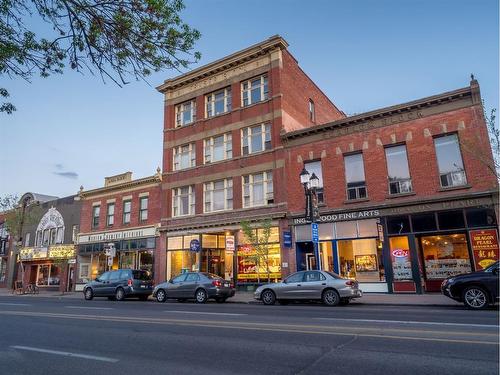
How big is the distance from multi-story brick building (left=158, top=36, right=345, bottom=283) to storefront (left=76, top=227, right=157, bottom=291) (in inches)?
78.5

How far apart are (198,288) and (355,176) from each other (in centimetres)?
1067

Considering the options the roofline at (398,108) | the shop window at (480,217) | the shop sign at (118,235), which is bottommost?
Answer: the shop window at (480,217)

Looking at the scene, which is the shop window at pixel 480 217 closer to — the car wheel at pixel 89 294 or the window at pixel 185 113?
the window at pixel 185 113

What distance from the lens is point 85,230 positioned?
113ft

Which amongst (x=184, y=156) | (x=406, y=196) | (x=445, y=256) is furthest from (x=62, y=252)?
(x=445, y=256)

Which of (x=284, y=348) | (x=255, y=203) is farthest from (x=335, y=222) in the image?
(x=284, y=348)

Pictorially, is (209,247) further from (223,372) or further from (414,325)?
(223,372)

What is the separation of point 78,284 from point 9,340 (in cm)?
2665

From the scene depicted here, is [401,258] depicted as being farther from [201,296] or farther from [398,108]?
[201,296]

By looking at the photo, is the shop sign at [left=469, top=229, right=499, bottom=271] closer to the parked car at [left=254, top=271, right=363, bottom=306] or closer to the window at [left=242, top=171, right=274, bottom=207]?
the parked car at [left=254, top=271, right=363, bottom=306]

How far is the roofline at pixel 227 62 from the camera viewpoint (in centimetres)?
2527

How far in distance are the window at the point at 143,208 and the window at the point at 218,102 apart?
8.89 m

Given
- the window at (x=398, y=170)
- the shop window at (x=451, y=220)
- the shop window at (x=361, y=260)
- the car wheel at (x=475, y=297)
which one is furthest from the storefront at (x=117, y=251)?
the car wheel at (x=475, y=297)

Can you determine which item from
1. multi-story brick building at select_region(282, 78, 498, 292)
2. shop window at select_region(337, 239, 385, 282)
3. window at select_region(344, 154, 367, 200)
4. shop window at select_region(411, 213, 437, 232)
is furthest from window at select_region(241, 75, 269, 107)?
shop window at select_region(411, 213, 437, 232)
